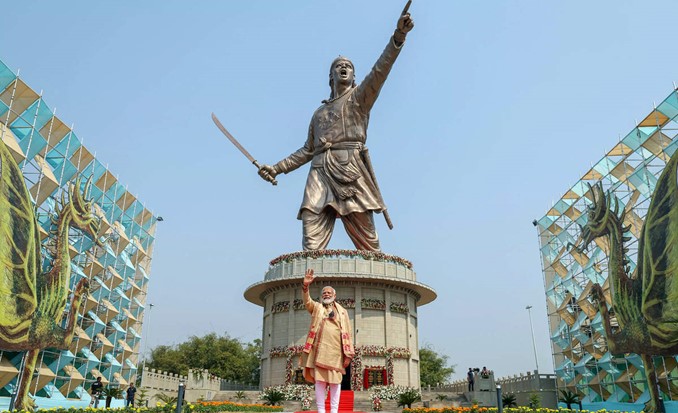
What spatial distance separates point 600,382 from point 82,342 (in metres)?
28.1

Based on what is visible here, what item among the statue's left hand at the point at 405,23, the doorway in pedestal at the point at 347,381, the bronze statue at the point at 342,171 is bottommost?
the doorway in pedestal at the point at 347,381

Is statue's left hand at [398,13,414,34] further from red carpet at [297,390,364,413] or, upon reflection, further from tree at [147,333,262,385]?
tree at [147,333,262,385]

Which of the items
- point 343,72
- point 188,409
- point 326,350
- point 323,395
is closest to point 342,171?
point 343,72

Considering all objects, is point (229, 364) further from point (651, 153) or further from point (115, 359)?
point (651, 153)

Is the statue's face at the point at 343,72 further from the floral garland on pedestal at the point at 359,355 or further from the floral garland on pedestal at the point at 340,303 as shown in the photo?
the floral garland on pedestal at the point at 359,355

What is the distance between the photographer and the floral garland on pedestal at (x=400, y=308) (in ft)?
84.6

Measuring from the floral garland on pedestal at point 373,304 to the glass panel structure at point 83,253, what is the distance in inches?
581

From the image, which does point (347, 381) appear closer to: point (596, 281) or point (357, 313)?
point (357, 313)

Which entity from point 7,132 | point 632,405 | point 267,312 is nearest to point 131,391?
point 267,312

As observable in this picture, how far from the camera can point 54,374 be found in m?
25.6

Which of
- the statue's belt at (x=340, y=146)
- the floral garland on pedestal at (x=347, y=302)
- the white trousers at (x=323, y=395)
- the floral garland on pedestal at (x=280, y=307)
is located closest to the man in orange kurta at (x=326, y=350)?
the white trousers at (x=323, y=395)

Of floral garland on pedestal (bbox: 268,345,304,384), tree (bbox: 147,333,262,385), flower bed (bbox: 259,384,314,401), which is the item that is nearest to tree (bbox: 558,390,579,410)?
flower bed (bbox: 259,384,314,401)

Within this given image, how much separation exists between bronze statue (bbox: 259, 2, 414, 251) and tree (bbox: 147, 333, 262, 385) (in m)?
31.3

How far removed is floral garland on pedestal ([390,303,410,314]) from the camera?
84.6ft
